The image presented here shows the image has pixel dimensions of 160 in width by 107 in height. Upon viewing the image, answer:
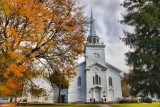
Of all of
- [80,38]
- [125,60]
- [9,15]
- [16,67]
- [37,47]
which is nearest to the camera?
[16,67]

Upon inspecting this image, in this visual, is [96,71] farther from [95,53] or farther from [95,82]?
[95,53]

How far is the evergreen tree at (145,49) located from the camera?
17516mm

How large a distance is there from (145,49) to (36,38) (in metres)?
Answer: 11.7

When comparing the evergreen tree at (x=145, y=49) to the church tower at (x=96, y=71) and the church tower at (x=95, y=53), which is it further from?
the church tower at (x=95, y=53)

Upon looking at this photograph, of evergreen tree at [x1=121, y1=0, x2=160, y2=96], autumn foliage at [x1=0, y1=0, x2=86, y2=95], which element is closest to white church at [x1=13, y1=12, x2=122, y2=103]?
evergreen tree at [x1=121, y1=0, x2=160, y2=96]

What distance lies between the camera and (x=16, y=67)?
9.12m

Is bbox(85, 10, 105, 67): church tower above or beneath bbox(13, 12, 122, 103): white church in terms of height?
above

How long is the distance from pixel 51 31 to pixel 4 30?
2.40 metres

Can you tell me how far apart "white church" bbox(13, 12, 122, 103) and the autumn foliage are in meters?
36.7

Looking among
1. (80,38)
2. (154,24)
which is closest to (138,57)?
(154,24)

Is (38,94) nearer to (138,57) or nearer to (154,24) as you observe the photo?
(138,57)

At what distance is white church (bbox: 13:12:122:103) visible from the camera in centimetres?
4931

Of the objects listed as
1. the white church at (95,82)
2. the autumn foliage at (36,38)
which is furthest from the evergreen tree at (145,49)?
the white church at (95,82)

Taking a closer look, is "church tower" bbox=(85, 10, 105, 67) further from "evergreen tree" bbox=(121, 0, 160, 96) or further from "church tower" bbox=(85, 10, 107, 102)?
"evergreen tree" bbox=(121, 0, 160, 96)
